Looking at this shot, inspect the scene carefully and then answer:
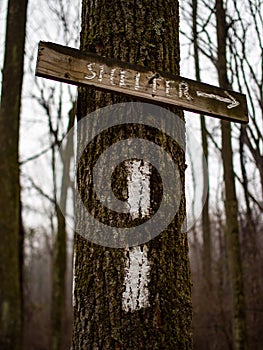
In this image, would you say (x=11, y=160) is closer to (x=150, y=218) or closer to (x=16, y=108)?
(x=16, y=108)

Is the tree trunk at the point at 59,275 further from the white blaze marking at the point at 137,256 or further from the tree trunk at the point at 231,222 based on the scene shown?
the white blaze marking at the point at 137,256

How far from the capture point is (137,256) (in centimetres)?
188

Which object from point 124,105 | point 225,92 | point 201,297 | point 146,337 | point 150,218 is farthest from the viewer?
point 201,297

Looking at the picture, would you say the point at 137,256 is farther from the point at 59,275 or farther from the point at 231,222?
the point at 59,275

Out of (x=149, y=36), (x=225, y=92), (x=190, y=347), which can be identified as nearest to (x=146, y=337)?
(x=190, y=347)

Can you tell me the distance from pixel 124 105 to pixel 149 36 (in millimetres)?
420

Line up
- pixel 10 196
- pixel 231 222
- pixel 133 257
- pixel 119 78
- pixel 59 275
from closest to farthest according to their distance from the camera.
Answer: pixel 133 257 → pixel 119 78 → pixel 10 196 → pixel 231 222 → pixel 59 275

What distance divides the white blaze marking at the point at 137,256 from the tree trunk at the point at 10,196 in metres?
4.07

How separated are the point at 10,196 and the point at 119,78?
13.6 ft

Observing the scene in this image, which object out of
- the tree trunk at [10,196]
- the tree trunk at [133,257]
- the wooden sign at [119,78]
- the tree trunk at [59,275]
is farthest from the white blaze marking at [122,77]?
the tree trunk at [59,275]

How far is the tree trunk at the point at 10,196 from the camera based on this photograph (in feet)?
18.2

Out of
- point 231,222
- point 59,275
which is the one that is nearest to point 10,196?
point 231,222

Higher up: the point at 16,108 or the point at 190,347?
the point at 16,108

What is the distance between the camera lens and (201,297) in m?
9.87
